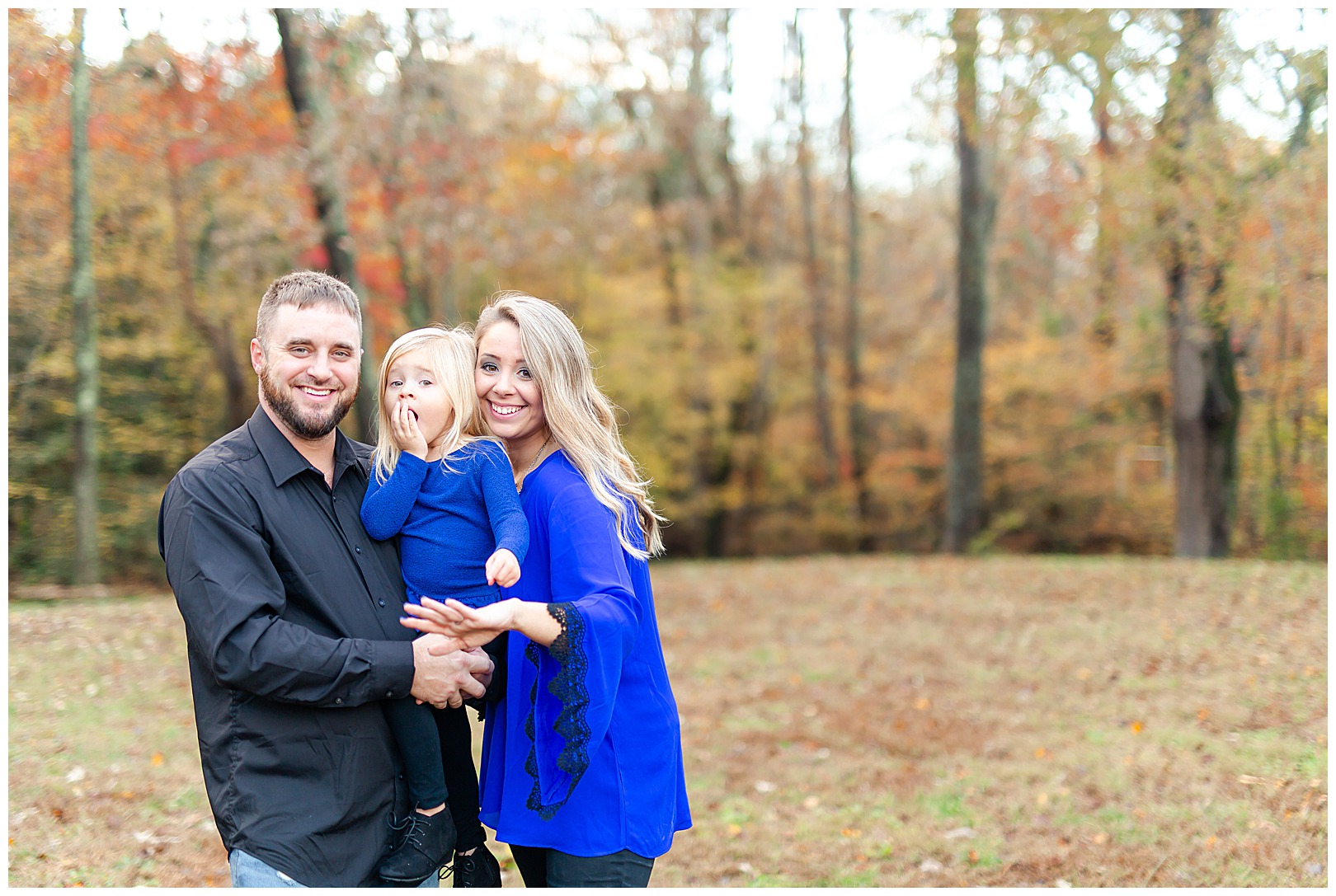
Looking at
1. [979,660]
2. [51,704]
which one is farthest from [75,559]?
[979,660]

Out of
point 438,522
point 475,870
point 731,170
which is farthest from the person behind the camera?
point 731,170

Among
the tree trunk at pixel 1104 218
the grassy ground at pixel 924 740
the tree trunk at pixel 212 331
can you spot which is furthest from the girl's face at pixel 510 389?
the tree trunk at pixel 212 331

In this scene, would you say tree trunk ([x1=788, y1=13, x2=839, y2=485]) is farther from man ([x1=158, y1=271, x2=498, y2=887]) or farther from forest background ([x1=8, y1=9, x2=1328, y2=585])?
man ([x1=158, y1=271, x2=498, y2=887])

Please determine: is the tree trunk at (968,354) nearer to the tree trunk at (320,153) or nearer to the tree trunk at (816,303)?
the tree trunk at (816,303)

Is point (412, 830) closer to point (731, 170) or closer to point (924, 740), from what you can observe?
point (924, 740)

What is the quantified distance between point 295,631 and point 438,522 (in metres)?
0.49

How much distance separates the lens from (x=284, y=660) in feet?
7.77

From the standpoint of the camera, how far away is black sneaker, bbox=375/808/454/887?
265cm

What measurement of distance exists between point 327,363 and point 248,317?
1585 cm

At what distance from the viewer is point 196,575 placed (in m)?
2.43

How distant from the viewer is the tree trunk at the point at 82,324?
504 inches

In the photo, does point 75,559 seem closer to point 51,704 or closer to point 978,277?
point 51,704

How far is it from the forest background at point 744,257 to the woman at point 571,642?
28.5ft

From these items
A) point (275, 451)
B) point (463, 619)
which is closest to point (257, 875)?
point (463, 619)
